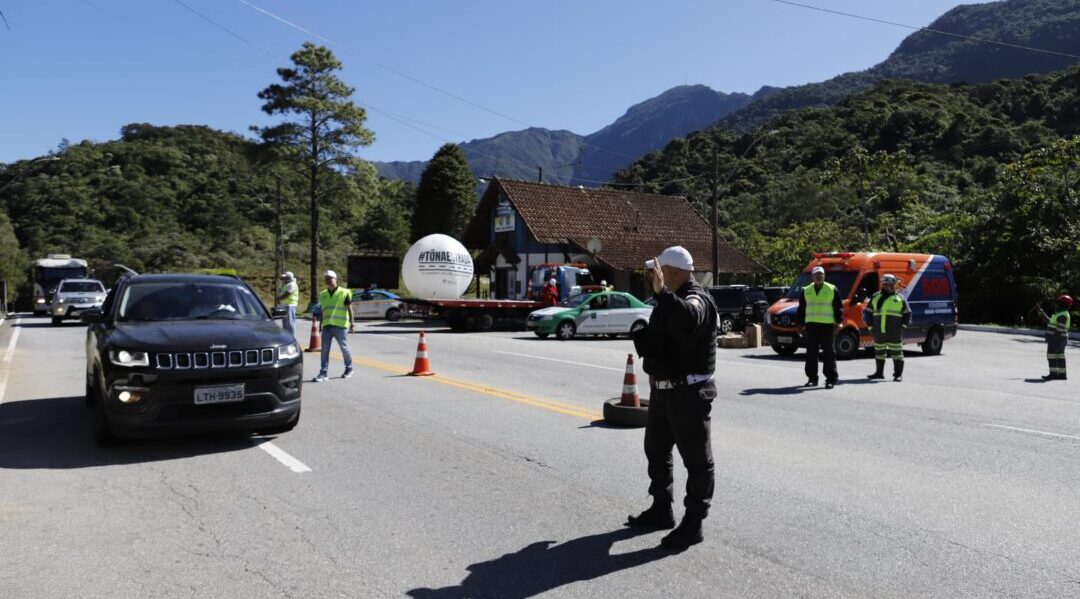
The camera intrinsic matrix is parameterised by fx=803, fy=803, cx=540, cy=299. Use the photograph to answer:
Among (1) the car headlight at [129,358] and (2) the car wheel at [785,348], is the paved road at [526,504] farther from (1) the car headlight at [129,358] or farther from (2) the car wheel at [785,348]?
(2) the car wheel at [785,348]

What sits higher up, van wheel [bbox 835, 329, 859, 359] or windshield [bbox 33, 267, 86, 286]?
windshield [bbox 33, 267, 86, 286]

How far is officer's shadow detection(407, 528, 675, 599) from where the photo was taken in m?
4.00

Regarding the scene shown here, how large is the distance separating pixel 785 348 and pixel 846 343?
1.37 metres

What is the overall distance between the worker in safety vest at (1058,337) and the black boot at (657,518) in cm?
1167

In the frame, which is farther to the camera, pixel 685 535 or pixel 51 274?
pixel 51 274

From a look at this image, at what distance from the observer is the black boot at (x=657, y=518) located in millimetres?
4941

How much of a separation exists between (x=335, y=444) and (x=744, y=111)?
18563 cm

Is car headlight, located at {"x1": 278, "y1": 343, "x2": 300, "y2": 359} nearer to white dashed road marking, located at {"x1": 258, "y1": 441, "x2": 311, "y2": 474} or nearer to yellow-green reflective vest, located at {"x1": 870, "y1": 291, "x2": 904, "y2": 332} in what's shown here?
white dashed road marking, located at {"x1": 258, "y1": 441, "x2": 311, "y2": 474}

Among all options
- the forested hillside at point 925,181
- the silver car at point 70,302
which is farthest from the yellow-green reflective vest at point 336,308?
the forested hillside at point 925,181

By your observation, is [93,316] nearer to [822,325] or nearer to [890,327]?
[822,325]

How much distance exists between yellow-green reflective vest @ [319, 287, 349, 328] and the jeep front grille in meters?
4.86

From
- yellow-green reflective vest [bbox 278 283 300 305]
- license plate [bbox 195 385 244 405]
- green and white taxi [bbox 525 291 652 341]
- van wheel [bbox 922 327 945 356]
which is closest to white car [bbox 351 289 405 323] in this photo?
green and white taxi [bbox 525 291 652 341]

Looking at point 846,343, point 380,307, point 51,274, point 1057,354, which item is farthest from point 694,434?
point 51,274

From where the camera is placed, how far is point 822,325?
12.2 meters
